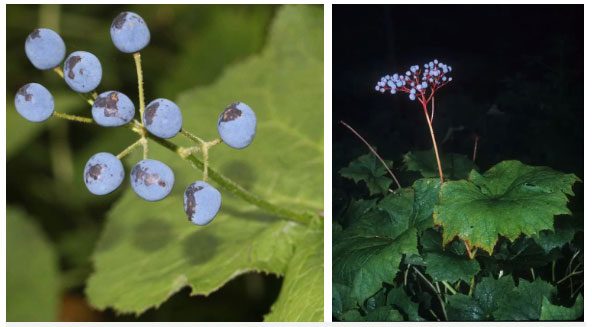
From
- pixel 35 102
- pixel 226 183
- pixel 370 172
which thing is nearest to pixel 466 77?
pixel 370 172

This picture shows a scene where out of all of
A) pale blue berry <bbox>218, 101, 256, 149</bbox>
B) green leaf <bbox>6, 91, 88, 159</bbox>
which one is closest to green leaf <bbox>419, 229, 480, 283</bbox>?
pale blue berry <bbox>218, 101, 256, 149</bbox>

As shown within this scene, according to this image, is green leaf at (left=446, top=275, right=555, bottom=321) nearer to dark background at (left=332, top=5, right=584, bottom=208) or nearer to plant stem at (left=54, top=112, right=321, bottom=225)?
dark background at (left=332, top=5, right=584, bottom=208)

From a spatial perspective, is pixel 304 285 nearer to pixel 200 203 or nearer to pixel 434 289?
pixel 434 289

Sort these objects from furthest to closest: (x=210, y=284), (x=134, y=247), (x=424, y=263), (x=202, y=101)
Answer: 1. (x=202, y=101)
2. (x=134, y=247)
3. (x=210, y=284)
4. (x=424, y=263)

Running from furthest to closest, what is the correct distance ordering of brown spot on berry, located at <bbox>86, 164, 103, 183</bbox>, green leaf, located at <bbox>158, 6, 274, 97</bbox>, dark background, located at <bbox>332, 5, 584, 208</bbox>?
green leaf, located at <bbox>158, 6, 274, 97</bbox> < dark background, located at <bbox>332, 5, 584, 208</bbox> < brown spot on berry, located at <bbox>86, 164, 103, 183</bbox>

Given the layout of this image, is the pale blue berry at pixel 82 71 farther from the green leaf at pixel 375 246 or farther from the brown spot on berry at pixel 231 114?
the green leaf at pixel 375 246
